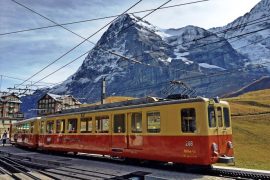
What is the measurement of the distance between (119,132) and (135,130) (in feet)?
4.69

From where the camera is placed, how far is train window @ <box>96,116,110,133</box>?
19781 millimetres

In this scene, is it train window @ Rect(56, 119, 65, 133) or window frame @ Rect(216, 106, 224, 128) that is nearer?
window frame @ Rect(216, 106, 224, 128)

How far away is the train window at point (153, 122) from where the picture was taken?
16.3m

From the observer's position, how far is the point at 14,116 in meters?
114

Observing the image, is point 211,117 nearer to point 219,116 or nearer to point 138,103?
point 219,116

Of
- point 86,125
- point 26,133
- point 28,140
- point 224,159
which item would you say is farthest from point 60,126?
point 224,159

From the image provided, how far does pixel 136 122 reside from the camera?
17.6m

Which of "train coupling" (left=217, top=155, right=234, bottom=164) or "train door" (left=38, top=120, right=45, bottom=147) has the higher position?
"train door" (left=38, top=120, right=45, bottom=147)

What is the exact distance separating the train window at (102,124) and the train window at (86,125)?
88 centimetres

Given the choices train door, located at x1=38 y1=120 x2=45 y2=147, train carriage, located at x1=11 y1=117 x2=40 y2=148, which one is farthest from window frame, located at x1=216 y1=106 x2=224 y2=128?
train carriage, located at x1=11 y1=117 x2=40 y2=148

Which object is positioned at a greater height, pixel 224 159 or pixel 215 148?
pixel 215 148

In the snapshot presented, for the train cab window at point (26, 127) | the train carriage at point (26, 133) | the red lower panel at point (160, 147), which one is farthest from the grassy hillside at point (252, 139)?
the train cab window at point (26, 127)

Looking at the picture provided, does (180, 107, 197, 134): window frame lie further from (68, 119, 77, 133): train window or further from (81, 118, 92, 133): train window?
(68, 119, 77, 133): train window

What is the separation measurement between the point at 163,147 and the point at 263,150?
31367mm
